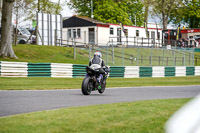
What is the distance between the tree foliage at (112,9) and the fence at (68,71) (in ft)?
90.7

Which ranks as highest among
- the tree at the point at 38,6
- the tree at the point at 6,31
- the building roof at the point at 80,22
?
the tree at the point at 38,6

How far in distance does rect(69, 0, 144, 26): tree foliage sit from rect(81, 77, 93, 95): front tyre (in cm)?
4489

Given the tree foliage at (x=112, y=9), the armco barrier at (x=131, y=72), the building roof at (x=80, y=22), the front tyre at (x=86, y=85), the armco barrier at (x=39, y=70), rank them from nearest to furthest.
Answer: the front tyre at (x=86, y=85)
the armco barrier at (x=39, y=70)
the armco barrier at (x=131, y=72)
the building roof at (x=80, y=22)
the tree foliage at (x=112, y=9)

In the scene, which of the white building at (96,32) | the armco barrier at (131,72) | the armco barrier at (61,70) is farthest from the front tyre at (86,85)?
the white building at (96,32)

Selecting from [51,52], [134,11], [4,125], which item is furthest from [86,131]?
[134,11]

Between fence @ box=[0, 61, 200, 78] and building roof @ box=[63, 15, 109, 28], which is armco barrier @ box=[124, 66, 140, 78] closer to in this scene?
fence @ box=[0, 61, 200, 78]

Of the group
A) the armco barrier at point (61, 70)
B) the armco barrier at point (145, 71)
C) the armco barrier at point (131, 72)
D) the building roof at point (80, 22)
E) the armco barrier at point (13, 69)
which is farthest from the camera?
the building roof at point (80, 22)

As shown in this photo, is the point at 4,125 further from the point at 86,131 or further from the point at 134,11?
the point at 134,11

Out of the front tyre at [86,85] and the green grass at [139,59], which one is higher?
the green grass at [139,59]

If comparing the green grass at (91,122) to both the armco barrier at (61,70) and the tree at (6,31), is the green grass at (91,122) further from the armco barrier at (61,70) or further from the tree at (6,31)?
the tree at (6,31)

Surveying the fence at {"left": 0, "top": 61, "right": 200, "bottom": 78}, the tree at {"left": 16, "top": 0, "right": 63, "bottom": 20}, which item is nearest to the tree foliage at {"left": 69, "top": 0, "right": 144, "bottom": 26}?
the tree at {"left": 16, "top": 0, "right": 63, "bottom": 20}

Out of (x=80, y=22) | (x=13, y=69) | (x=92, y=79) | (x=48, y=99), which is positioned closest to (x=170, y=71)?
(x=13, y=69)

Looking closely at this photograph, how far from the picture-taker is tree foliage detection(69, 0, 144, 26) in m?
57.5

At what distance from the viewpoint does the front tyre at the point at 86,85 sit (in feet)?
39.7
